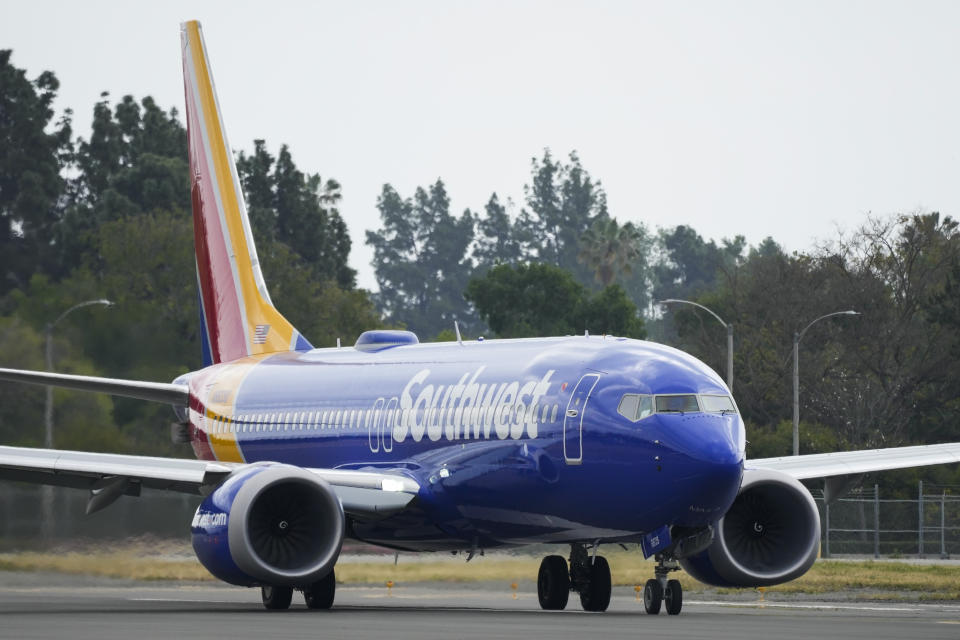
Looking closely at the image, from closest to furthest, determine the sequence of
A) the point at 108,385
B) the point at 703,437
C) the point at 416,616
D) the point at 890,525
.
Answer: the point at 703,437
the point at 416,616
the point at 108,385
the point at 890,525

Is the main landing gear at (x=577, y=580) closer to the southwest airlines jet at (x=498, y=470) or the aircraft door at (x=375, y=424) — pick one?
the southwest airlines jet at (x=498, y=470)

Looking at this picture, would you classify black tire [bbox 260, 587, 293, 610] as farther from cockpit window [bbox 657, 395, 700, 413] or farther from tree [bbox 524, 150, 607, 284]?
tree [bbox 524, 150, 607, 284]

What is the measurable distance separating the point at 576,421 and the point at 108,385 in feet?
37.9

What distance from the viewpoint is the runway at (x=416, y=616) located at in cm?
2206

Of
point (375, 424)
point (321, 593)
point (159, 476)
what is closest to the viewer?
point (159, 476)

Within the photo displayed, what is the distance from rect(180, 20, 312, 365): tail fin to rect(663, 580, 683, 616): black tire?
43.8 feet

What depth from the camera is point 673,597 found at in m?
26.8

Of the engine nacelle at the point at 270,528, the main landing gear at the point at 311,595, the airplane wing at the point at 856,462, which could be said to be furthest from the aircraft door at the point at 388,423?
the airplane wing at the point at 856,462

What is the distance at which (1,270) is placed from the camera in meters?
83.6

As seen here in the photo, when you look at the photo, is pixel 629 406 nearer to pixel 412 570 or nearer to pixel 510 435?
pixel 510 435

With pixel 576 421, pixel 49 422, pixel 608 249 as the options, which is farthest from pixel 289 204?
pixel 576 421

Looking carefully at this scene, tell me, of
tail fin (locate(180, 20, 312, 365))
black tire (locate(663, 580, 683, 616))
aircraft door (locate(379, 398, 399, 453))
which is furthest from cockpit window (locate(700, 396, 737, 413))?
tail fin (locate(180, 20, 312, 365))

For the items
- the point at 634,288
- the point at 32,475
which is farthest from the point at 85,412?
the point at 634,288

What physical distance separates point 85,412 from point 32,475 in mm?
16142
